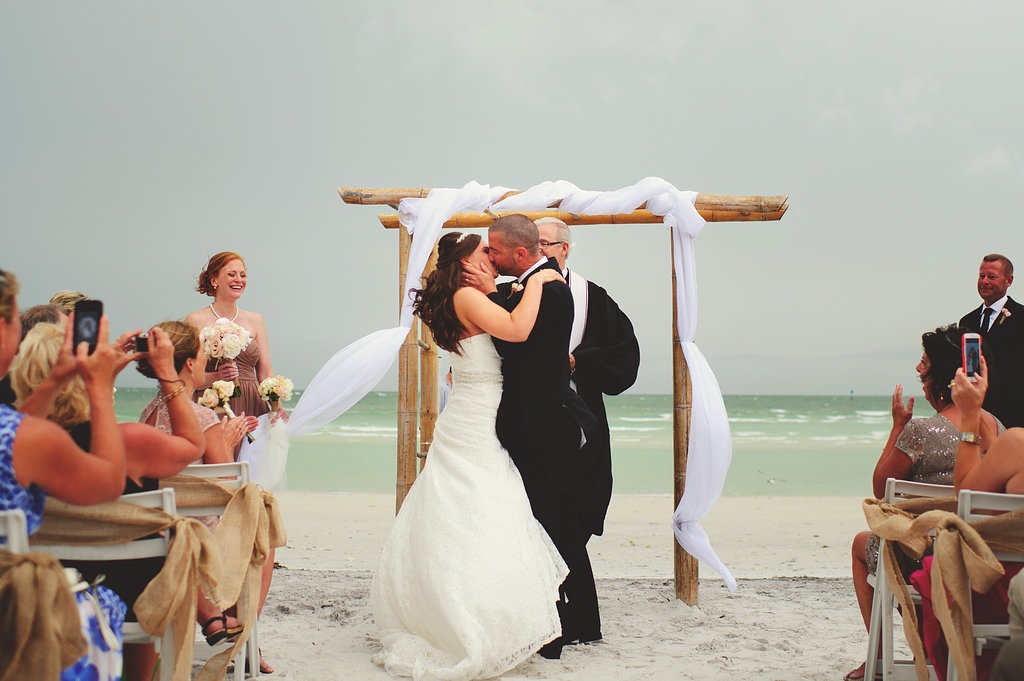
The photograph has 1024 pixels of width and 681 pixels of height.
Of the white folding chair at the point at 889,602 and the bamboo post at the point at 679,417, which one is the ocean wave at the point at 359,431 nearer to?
the bamboo post at the point at 679,417

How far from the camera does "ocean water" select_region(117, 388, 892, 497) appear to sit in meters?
17.3

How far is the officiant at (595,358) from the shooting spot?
504cm

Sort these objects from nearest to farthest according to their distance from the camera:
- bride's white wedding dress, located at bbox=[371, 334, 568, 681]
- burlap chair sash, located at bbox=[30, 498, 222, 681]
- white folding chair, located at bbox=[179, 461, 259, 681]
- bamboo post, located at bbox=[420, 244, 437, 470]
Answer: burlap chair sash, located at bbox=[30, 498, 222, 681] → white folding chair, located at bbox=[179, 461, 259, 681] → bride's white wedding dress, located at bbox=[371, 334, 568, 681] → bamboo post, located at bbox=[420, 244, 437, 470]

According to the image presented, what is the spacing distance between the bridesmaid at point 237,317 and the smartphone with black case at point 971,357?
3801mm

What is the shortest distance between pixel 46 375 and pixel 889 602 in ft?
10.1

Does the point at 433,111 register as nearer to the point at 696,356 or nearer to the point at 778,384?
the point at 778,384

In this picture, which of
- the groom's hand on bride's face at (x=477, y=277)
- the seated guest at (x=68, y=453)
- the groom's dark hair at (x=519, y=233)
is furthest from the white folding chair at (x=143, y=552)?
the groom's dark hair at (x=519, y=233)

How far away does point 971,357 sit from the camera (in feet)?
9.84

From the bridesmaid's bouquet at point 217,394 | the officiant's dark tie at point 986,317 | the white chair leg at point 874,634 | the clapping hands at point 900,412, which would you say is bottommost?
the white chair leg at point 874,634

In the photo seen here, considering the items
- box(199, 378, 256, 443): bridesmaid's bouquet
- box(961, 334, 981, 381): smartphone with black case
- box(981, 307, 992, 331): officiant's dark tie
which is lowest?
box(199, 378, 256, 443): bridesmaid's bouquet

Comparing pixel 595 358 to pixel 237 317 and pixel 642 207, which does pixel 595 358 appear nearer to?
pixel 642 207

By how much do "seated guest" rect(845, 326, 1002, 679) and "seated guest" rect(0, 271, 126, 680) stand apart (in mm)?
2846

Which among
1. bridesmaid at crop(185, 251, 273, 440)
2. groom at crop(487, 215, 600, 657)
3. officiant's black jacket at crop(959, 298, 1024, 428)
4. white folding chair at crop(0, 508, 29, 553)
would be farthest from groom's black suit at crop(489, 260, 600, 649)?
officiant's black jacket at crop(959, 298, 1024, 428)

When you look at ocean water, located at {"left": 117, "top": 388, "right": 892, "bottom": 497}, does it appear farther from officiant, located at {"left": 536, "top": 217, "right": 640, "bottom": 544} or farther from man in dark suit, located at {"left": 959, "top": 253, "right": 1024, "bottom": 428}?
officiant, located at {"left": 536, "top": 217, "right": 640, "bottom": 544}
